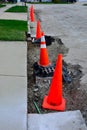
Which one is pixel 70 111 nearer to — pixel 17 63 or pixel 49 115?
pixel 49 115

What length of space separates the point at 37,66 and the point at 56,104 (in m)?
1.84

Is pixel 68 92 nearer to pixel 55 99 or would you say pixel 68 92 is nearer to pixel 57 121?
pixel 55 99

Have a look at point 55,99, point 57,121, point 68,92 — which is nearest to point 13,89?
point 55,99

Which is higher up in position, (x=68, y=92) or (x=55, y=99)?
(x=55, y=99)

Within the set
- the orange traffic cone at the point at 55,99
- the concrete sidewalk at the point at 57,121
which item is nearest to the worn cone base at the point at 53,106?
the orange traffic cone at the point at 55,99

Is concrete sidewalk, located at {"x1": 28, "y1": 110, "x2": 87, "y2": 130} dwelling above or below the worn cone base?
above

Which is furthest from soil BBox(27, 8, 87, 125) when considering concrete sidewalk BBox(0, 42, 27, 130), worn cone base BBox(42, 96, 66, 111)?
concrete sidewalk BBox(0, 42, 27, 130)

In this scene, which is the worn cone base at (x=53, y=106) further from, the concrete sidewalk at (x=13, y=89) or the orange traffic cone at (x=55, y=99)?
the concrete sidewalk at (x=13, y=89)

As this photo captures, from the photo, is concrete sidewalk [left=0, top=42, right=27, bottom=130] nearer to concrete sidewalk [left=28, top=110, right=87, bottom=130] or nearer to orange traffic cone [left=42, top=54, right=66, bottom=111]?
concrete sidewalk [left=28, top=110, right=87, bottom=130]

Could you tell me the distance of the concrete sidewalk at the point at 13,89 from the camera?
4109mm

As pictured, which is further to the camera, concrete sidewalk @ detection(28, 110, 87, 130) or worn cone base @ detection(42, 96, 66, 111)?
worn cone base @ detection(42, 96, 66, 111)

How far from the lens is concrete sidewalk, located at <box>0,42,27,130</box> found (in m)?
4.11

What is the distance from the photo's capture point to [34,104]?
495 centimetres

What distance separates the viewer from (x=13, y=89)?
5.13 meters
